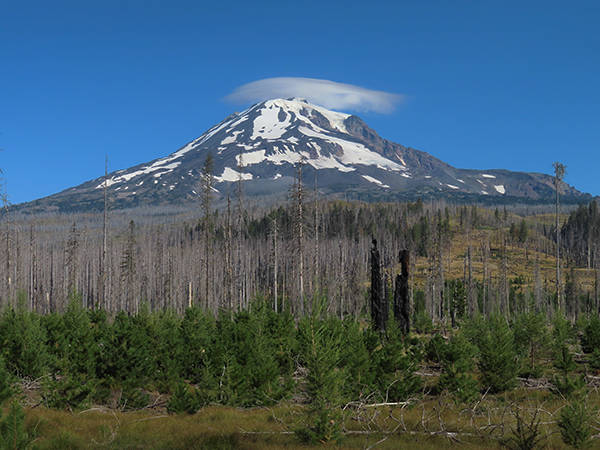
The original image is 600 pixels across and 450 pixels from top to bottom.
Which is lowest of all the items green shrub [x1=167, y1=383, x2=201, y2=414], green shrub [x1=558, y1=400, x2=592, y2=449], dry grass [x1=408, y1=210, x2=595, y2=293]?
dry grass [x1=408, y1=210, x2=595, y2=293]

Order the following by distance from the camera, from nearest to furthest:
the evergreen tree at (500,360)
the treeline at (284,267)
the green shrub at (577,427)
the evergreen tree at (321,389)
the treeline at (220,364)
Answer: the green shrub at (577,427)
the evergreen tree at (321,389)
the treeline at (220,364)
the evergreen tree at (500,360)
the treeline at (284,267)

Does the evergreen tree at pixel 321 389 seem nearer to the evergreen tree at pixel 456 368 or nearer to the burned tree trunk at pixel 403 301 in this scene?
the evergreen tree at pixel 456 368

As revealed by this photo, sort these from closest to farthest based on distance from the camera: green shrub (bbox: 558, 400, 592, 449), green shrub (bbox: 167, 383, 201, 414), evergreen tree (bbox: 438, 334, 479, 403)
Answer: green shrub (bbox: 558, 400, 592, 449) → green shrub (bbox: 167, 383, 201, 414) → evergreen tree (bbox: 438, 334, 479, 403)

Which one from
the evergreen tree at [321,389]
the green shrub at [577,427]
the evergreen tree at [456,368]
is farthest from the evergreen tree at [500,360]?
the evergreen tree at [321,389]

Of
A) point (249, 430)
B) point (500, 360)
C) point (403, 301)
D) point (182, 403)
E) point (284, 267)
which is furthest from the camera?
point (284, 267)

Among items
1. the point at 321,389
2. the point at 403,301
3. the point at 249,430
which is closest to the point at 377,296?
the point at 403,301

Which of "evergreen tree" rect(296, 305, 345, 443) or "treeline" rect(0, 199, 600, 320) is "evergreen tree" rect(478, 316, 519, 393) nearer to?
"treeline" rect(0, 199, 600, 320)

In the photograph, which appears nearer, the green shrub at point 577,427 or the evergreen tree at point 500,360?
the green shrub at point 577,427

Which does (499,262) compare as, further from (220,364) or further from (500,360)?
(220,364)

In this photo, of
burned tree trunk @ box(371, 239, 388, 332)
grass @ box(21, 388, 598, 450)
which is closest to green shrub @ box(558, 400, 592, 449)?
grass @ box(21, 388, 598, 450)

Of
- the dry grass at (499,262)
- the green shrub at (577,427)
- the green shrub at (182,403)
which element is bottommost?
the dry grass at (499,262)

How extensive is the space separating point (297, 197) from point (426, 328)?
60.9ft

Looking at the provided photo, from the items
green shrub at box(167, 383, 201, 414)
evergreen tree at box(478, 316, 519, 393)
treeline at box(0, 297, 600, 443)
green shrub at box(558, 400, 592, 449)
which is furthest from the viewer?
evergreen tree at box(478, 316, 519, 393)

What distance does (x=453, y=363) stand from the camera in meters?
17.8
